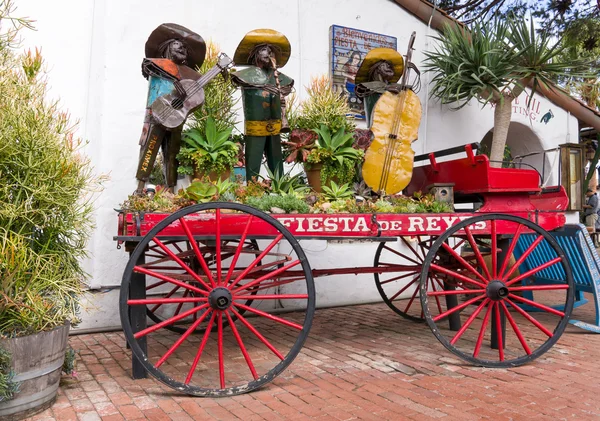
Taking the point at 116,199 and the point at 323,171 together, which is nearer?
the point at 323,171

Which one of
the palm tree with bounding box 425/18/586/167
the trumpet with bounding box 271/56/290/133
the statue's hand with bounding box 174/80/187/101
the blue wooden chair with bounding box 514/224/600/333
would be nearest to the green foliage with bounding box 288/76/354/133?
the trumpet with bounding box 271/56/290/133

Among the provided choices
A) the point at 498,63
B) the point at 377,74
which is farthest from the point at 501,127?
the point at 377,74

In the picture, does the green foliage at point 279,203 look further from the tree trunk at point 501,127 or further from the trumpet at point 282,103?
the tree trunk at point 501,127

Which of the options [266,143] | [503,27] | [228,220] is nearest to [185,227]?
[228,220]

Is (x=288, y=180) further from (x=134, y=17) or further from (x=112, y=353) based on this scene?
(x=134, y=17)

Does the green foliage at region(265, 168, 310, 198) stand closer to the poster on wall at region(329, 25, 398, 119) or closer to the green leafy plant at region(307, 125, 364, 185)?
the green leafy plant at region(307, 125, 364, 185)

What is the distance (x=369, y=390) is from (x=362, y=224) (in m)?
1.19

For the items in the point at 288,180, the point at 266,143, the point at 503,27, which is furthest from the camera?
the point at 503,27

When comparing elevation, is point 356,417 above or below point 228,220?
below

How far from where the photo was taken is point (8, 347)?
3014 mm

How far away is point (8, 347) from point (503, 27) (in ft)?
21.0

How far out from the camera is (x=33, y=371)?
3.11 meters

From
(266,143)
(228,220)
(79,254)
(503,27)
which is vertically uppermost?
(503,27)

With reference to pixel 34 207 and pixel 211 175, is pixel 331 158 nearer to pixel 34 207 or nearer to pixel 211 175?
pixel 211 175
